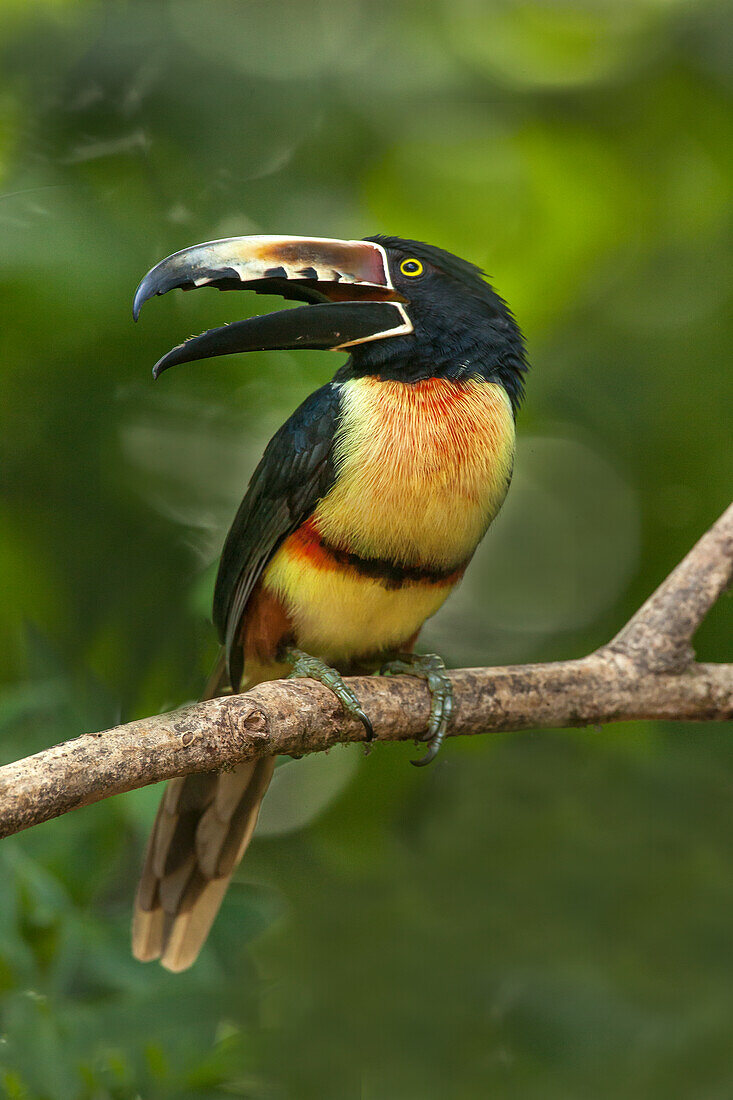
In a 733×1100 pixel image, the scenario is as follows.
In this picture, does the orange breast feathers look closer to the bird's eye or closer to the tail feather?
the bird's eye

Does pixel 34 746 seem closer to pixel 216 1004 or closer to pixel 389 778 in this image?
pixel 216 1004

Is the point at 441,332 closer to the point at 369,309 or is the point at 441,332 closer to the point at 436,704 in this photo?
the point at 369,309

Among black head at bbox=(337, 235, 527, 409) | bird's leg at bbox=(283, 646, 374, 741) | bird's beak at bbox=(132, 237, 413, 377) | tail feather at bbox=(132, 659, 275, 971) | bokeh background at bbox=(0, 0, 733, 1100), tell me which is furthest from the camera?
bokeh background at bbox=(0, 0, 733, 1100)

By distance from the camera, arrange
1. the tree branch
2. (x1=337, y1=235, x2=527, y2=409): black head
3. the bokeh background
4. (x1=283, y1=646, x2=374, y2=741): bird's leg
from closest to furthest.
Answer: the tree branch, (x1=283, y1=646, x2=374, y2=741): bird's leg, (x1=337, y1=235, x2=527, y2=409): black head, the bokeh background

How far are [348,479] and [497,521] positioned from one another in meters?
0.81

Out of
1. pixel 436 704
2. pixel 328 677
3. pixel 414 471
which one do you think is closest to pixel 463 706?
pixel 436 704

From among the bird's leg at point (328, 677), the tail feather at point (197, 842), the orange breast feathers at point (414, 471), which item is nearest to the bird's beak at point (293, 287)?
the orange breast feathers at point (414, 471)

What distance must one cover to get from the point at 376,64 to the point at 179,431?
1.25 meters

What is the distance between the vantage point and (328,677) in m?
2.13

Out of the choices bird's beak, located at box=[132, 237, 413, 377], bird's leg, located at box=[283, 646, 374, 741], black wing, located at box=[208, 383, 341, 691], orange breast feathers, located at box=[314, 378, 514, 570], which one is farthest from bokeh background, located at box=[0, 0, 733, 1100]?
orange breast feathers, located at box=[314, 378, 514, 570]

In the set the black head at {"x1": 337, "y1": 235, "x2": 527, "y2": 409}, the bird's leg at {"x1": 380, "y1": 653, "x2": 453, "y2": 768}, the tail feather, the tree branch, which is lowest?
the tail feather

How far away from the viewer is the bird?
2.10m

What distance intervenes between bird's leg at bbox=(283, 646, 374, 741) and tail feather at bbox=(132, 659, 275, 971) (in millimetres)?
293

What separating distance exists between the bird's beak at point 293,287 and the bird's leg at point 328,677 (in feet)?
2.19
